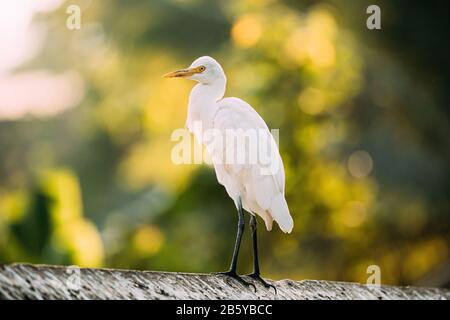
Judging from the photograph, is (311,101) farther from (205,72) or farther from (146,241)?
(205,72)

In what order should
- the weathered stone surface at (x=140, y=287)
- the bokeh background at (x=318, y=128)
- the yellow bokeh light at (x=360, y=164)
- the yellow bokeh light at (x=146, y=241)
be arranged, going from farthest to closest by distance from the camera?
1. the yellow bokeh light at (x=360, y=164)
2. the bokeh background at (x=318, y=128)
3. the yellow bokeh light at (x=146, y=241)
4. the weathered stone surface at (x=140, y=287)

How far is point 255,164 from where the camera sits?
2.94 meters

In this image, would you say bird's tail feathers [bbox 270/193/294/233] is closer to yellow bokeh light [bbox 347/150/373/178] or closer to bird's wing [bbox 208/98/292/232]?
bird's wing [bbox 208/98/292/232]

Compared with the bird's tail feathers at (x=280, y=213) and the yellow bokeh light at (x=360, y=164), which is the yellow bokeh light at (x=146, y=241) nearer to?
the yellow bokeh light at (x=360, y=164)

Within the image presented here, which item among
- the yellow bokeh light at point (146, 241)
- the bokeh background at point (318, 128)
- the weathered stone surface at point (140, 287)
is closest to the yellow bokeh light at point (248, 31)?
the bokeh background at point (318, 128)

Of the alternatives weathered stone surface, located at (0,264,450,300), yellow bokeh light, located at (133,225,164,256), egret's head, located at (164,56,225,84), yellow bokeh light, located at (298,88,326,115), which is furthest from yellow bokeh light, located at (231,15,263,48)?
weathered stone surface, located at (0,264,450,300)

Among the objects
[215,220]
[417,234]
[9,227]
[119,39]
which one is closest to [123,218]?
[9,227]

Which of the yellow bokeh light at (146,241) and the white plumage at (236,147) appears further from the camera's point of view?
the yellow bokeh light at (146,241)

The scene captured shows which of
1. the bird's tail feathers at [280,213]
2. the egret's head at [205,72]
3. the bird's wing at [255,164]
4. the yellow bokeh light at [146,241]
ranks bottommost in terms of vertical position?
the yellow bokeh light at [146,241]

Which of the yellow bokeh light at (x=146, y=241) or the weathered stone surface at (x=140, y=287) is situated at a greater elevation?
the weathered stone surface at (x=140, y=287)

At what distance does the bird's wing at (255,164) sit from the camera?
2.85m

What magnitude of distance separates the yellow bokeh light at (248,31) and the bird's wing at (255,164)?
16.6 ft

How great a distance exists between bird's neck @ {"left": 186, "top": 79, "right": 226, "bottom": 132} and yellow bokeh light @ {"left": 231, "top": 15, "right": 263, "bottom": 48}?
4981 millimetres

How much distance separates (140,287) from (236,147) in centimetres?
90
